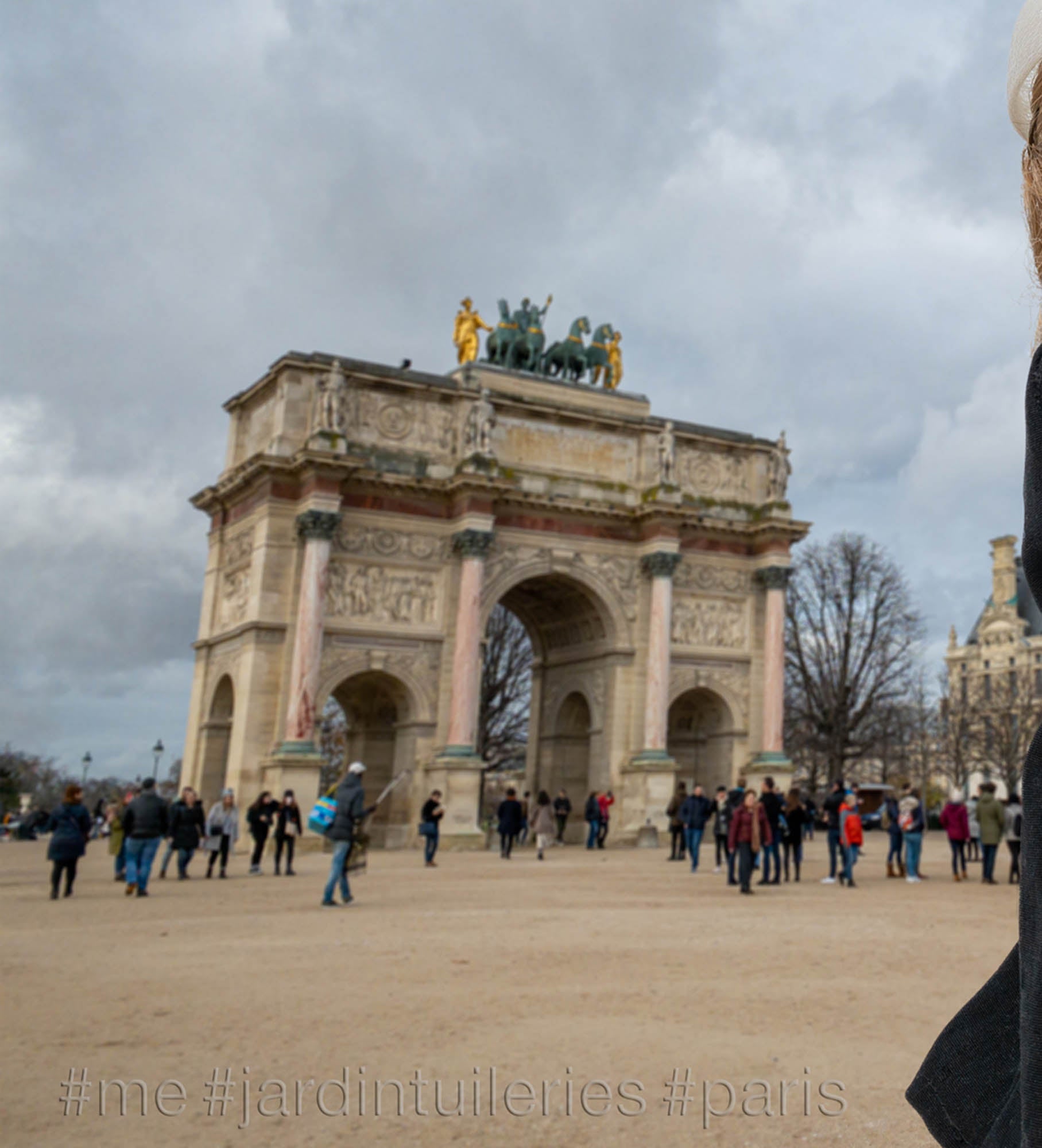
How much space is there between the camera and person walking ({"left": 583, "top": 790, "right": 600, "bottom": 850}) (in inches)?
1265

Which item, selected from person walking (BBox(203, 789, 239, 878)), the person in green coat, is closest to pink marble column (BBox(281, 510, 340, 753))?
person walking (BBox(203, 789, 239, 878))

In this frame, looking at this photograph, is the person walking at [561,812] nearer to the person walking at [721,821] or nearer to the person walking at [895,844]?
the person walking at [721,821]

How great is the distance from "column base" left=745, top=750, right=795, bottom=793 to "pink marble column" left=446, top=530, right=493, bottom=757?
8.86 m

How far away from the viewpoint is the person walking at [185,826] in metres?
19.8

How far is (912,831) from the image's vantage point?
791 inches

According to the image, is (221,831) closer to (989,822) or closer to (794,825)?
(794,825)

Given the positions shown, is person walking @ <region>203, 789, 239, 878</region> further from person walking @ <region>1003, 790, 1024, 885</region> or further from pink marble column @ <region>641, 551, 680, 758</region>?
pink marble column @ <region>641, 551, 680, 758</region>

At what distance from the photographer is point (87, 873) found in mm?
22438

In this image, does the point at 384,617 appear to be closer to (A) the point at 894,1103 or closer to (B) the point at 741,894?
(B) the point at 741,894

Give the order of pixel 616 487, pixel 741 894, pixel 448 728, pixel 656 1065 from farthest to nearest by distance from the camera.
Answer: pixel 616 487 → pixel 448 728 → pixel 741 894 → pixel 656 1065

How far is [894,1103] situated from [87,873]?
64.3 ft

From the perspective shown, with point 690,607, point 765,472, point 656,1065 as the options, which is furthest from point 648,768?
point 656,1065

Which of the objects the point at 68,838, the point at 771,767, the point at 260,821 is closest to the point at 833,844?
the point at 260,821

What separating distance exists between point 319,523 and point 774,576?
1441cm
